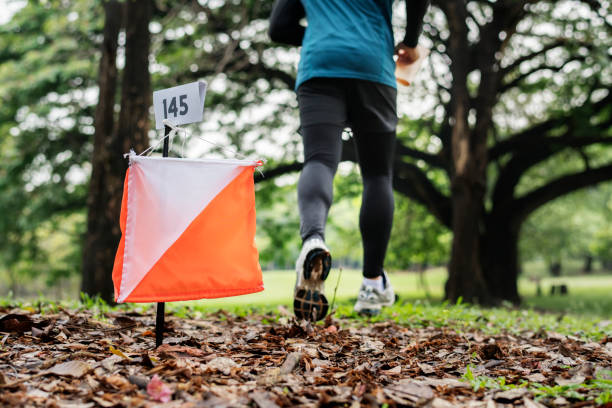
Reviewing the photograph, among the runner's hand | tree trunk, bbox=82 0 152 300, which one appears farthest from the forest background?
the runner's hand

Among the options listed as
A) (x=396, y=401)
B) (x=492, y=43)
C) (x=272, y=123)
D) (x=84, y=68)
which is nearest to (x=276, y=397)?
(x=396, y=401)

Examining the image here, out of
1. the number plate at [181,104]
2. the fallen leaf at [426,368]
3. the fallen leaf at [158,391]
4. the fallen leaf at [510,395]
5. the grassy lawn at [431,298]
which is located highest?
the number plate at [181,104]

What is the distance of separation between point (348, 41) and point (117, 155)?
4076mm

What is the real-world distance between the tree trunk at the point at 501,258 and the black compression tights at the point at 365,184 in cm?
902

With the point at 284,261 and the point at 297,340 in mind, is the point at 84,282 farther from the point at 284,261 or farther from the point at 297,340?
the point at 284,261

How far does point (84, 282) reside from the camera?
6039 millimetres

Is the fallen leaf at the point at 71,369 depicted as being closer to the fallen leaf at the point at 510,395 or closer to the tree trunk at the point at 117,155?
the fallen leaf at the point at 510,395

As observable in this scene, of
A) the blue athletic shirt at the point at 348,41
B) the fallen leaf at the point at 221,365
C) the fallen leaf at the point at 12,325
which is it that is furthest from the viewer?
the blue athletic shirt at the point at 348,41

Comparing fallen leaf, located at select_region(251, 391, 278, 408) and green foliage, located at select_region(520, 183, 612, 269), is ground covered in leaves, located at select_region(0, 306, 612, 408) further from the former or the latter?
green foliage, located at select_region(520, 183, 612, 269)

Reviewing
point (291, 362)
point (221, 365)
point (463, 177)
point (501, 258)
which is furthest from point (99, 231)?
point (501, 258)

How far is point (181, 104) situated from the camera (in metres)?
2.13

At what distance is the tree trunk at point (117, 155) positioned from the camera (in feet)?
→ 19.5

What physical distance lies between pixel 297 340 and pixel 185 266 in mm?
746

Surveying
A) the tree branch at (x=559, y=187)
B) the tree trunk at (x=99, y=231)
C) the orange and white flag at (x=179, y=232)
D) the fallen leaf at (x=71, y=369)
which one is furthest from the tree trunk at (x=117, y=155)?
the tree branch at (x=559, y=187)
